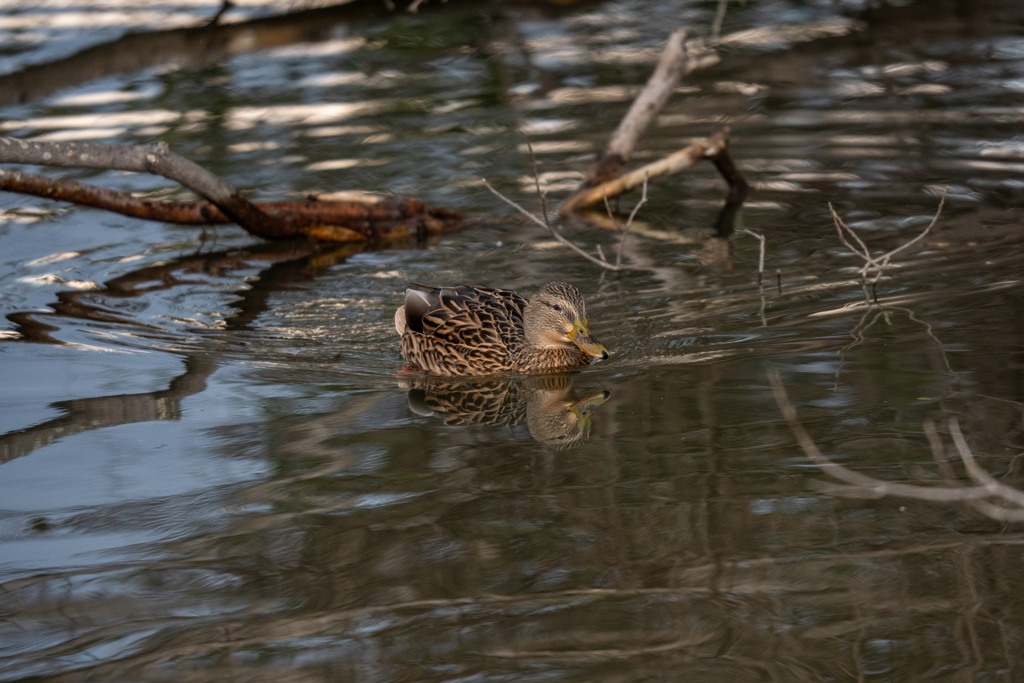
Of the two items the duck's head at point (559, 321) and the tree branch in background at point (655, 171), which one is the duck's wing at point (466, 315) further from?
the tree branch in background at point (655, 171)

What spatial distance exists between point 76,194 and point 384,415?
3841 millimetres

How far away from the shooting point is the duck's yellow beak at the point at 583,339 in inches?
269

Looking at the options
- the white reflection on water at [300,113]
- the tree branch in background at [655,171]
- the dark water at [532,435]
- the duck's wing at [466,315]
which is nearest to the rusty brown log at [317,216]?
the dark water at [532,435]

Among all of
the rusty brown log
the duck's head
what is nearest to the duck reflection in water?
the duck's head

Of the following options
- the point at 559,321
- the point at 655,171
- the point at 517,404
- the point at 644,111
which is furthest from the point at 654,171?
the point at 517,404

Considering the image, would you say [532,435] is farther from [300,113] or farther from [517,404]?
[300,113]

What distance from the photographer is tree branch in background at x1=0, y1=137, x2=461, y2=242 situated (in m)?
8.12

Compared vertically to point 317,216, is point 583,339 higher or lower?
lower

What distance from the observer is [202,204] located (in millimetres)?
9914

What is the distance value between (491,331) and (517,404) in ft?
2.49

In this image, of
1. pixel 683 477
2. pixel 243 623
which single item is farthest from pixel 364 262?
pixel 243 623

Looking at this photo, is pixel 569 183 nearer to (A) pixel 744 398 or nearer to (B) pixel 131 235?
(B) pixel 131 235

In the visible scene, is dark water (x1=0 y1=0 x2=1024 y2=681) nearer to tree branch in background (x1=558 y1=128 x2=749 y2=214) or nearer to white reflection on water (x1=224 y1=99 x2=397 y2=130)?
tree branch in background (x1=558 y1=128 x2=749 y2=214)

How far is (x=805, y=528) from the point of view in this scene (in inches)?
189
